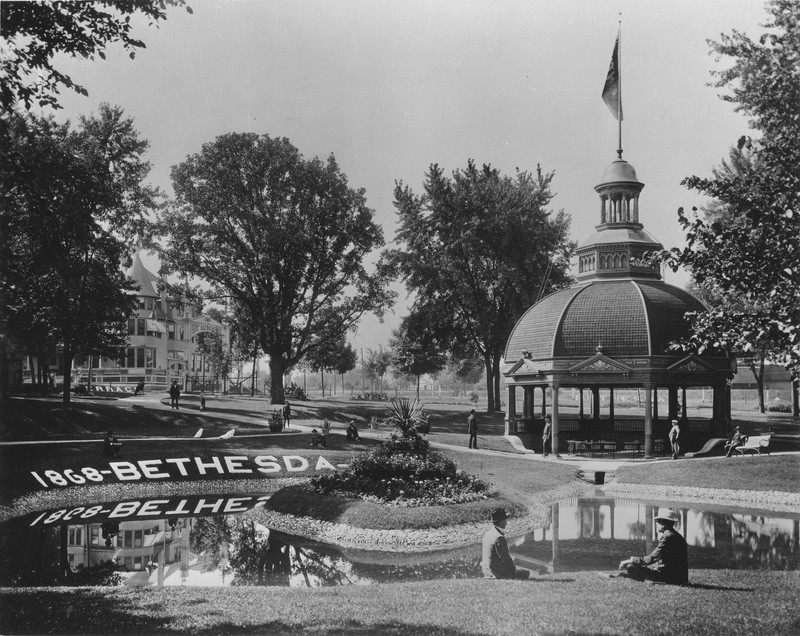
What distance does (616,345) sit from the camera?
33875mm

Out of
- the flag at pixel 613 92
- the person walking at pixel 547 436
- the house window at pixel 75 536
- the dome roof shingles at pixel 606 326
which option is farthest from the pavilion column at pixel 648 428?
the house window at pixel 75 536

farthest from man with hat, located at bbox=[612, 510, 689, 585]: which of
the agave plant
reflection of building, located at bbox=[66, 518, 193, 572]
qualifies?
the agave plant

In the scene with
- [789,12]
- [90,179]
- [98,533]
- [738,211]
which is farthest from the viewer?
[90,179]

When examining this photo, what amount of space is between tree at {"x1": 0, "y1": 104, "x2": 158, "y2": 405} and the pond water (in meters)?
9.28

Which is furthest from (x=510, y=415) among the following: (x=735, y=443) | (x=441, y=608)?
(x=441, y=608)

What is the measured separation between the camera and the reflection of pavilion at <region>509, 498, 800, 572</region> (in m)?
16.2

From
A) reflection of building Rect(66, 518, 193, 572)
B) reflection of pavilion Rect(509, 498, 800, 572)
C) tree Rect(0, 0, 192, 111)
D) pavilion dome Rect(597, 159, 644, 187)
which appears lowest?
reflection of building Rect(66, 518, 193, 572)

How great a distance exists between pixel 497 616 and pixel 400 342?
47.0 meters

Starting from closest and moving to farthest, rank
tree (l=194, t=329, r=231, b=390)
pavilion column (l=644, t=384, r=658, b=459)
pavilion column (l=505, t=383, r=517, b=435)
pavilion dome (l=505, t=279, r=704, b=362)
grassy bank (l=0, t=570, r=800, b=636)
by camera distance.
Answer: grassy bank (l=0, t=570, r=800, b=636), pavilion column (l=644, t=384, r=658, b=459), pavilion dome (l=505, t=279, r=704, b=362), pavilion column (l=505, t=383, r=517, b=435), tree (l=194, t=329, r=231, b=390)

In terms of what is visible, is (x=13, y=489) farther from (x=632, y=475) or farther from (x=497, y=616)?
(x=632, y=475)

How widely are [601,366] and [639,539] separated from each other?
15.6m

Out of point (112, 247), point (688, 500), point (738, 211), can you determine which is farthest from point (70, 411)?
point (738, 211)

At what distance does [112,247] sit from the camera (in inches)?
1384

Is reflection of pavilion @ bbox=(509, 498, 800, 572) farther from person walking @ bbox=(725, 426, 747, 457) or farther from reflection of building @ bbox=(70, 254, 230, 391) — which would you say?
reflection of building @ bbox=(70, 254, 230, 391)
